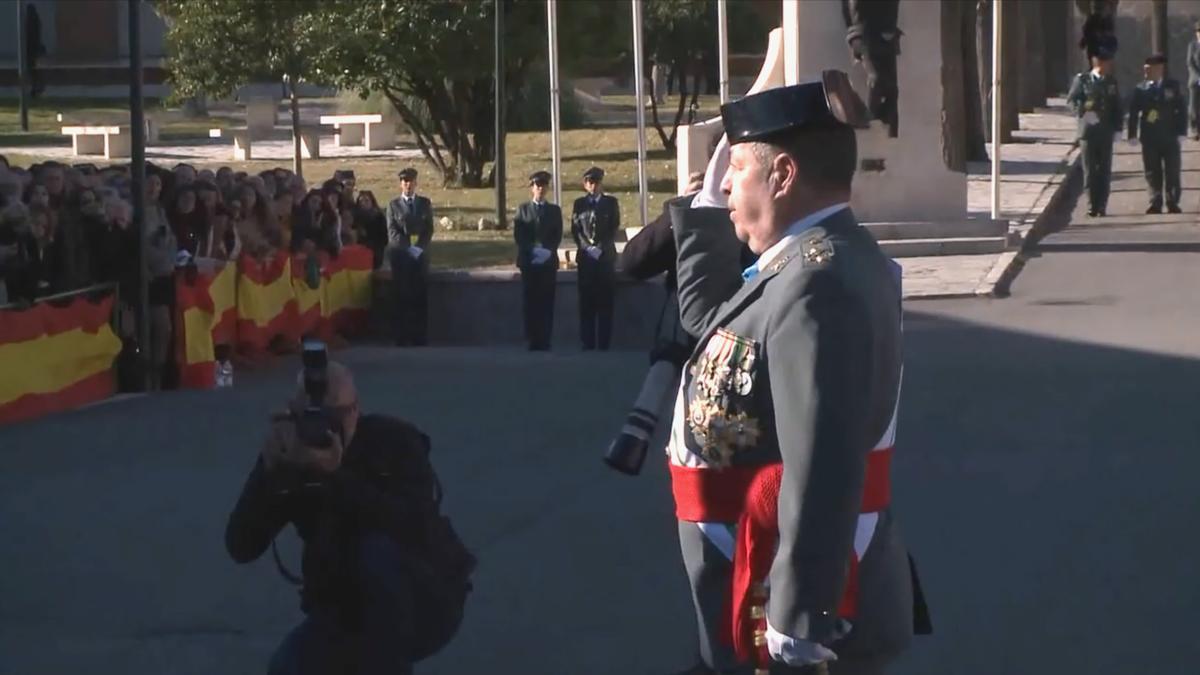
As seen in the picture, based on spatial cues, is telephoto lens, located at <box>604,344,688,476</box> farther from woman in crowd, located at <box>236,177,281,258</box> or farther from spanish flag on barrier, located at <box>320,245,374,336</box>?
spanish flag on barrier, located at <box>320,245,374,336</box>

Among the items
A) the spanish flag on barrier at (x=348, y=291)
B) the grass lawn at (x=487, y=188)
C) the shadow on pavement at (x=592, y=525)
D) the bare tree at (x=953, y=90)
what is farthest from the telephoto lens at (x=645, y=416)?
the bare tree at (x=953, y=90)

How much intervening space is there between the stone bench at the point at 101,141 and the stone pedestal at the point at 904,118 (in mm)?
18201

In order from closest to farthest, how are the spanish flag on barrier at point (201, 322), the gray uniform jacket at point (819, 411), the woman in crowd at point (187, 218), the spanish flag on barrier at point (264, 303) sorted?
the gray uniform jacket at point (819, 411) → the spanish flag on barrier at point (201, 322) → the woman in crowd at point (187, 218) → the spanish flag on barrier at point (264, 303)

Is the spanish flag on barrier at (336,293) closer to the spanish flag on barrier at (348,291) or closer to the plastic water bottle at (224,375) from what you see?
the spanish flag on barrier at (348,291)

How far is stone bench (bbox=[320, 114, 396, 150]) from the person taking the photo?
1577 inches

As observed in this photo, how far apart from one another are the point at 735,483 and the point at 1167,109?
19915 mm

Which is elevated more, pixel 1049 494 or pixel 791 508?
pixel 791 508

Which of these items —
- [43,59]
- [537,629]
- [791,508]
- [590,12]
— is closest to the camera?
[791,508]

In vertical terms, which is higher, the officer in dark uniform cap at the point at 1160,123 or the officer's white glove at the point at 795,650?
the officer in dark uniform cap at the point at 1160,123

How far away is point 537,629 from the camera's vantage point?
25.3 feet

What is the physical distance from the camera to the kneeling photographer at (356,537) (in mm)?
4656

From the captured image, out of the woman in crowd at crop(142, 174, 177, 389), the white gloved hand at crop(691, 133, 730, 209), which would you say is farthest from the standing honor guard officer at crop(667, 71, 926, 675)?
the woman in crowd at crop(142, 174, 177, 389)

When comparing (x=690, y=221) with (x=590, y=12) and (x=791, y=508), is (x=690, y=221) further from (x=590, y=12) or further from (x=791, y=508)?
(x=590, y=12)

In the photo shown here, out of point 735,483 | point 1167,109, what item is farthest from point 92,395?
point 1167,109
